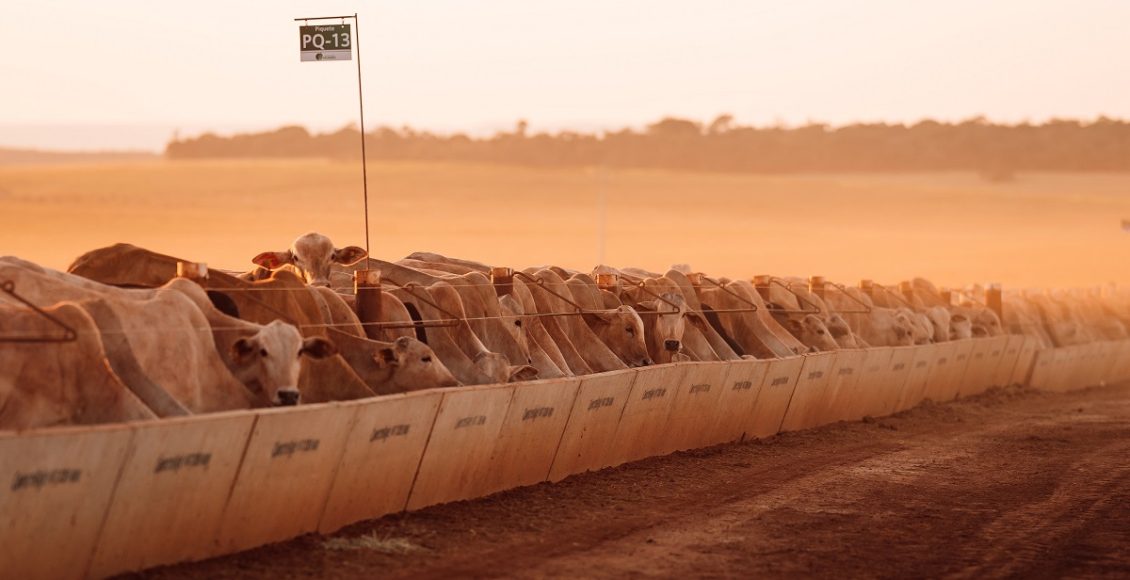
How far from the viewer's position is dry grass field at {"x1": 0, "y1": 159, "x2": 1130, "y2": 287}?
84.8 m

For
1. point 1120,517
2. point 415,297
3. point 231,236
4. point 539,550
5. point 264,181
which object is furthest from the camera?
point 264,181

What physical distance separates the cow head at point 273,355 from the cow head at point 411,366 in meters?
1.58

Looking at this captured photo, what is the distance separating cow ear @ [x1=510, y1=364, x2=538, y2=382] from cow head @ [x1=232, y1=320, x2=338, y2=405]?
10.9 feet

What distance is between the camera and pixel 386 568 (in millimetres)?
10680

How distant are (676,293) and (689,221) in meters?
90.2

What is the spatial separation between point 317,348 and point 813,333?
539 inches

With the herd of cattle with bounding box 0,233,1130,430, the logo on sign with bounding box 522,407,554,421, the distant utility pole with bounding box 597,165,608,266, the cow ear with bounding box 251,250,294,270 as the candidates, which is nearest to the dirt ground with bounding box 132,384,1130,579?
the logo on sign with bounding box 522,407,554,421

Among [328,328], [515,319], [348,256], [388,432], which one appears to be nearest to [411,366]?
[328,328]

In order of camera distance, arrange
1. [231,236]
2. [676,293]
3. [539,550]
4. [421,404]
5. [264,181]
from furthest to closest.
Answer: [264,181] → [231,236] → [676,293] → [421,404] → [539,550]

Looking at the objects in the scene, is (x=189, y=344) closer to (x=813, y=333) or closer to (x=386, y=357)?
(x=386, y=357)

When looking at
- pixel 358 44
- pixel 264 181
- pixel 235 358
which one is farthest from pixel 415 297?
pixel 264 181

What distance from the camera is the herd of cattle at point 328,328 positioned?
11320 mm

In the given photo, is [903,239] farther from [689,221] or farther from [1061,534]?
[1061,534]

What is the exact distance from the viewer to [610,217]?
110 meters
